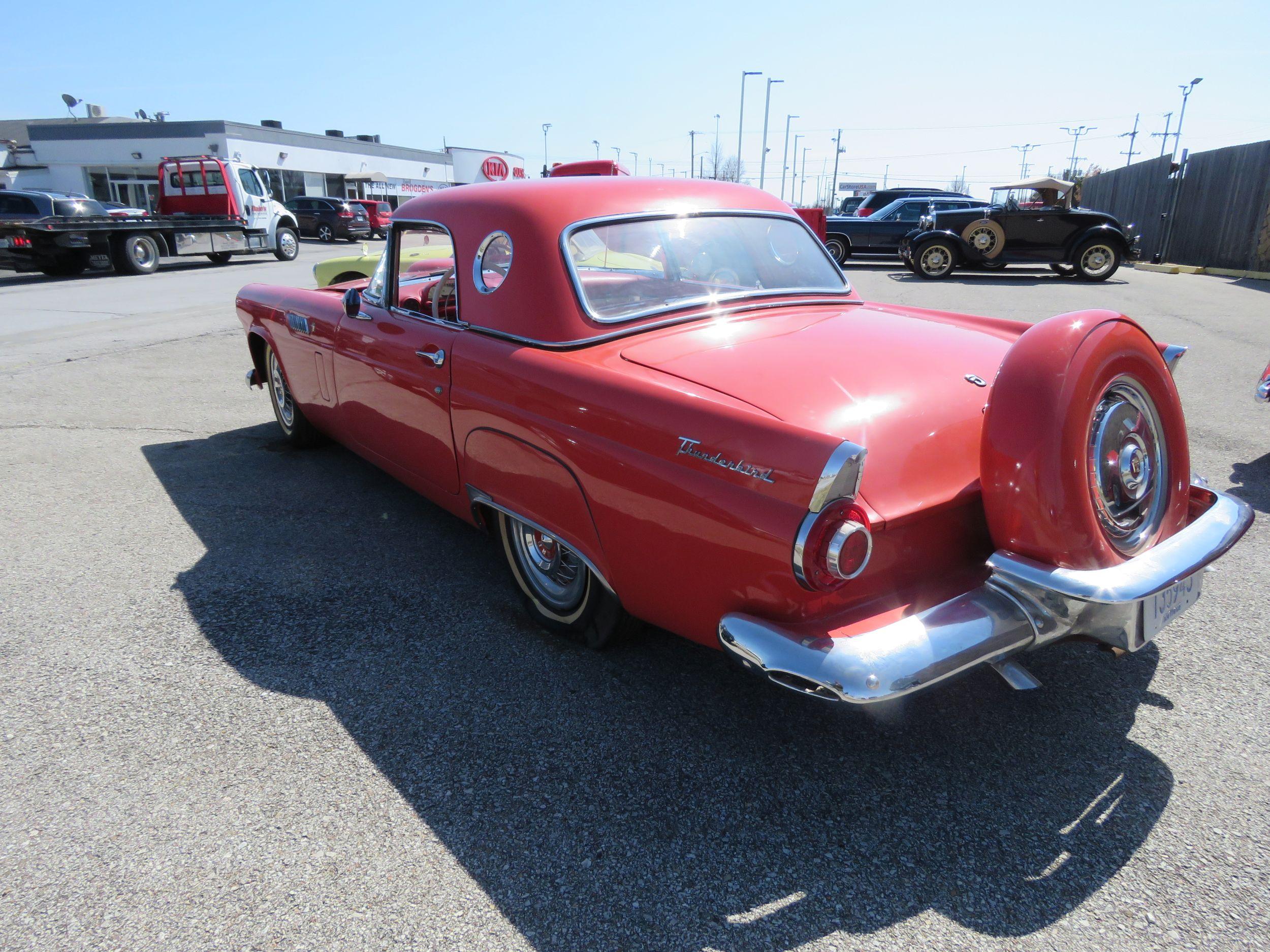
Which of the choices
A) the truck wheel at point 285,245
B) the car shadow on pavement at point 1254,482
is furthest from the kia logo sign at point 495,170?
the car shadow on pavement at point 1254,482

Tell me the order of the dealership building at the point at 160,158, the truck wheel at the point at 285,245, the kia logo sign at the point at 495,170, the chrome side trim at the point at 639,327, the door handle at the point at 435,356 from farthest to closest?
the dealership building at the point at 160,158
the kia logo sign at the point at 495,170
the truck wheel at the point at 285,245
the door handle at the point at 435,356
the chrome side trim at the point at 639,327

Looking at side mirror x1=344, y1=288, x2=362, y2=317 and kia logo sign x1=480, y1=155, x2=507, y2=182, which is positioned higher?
kia logo sign x1=480, y1=155, x2=507, y2=182

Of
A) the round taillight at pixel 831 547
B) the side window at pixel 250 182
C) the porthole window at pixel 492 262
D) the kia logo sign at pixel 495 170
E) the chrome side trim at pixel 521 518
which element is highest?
the kia logo sign at pixel 495 170

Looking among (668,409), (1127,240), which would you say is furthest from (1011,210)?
(668,409)

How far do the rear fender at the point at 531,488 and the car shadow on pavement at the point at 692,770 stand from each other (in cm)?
52

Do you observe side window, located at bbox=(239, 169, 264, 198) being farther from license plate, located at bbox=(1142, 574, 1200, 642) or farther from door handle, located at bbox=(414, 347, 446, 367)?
license plate, located at bbox=(1142, 574, 1200, 642)

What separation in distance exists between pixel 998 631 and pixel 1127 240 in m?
16.3

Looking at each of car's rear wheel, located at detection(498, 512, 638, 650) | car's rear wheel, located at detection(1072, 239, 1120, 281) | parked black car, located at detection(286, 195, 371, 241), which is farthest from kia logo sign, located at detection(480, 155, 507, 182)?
car's rear wheel, located at detection(498, 512, 638, 650)

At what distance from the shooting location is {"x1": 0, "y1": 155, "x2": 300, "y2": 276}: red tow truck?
16266 mm

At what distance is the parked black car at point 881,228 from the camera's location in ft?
61.3

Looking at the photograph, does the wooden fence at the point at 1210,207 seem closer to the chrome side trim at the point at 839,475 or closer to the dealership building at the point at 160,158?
the chrome side trim at the point at 839,475

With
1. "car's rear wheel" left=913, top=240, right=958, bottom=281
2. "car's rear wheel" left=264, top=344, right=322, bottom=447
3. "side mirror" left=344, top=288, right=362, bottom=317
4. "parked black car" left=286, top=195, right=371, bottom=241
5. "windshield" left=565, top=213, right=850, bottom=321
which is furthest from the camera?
"parked black car" left=286, top=195, right=371, bottom=241

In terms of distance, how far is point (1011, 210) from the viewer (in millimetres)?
15578

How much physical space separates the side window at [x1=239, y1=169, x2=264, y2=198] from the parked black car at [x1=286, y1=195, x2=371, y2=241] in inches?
305
